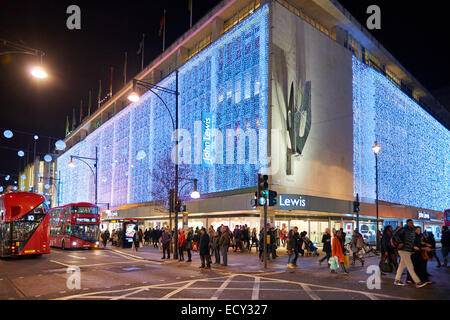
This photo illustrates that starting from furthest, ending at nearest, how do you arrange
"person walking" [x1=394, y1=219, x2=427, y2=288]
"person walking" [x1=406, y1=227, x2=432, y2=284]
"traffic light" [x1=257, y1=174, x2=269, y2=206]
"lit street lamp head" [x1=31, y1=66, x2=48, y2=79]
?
"traffic light" [x1=257, y1=174, x2=269, y2=206], "person walking" [x1=406, y1=227, x2=432, y2=284], "person walking" [x1=394, y1=219, x2=427, y2=288], "lit street lamp head" [x1=31, y1=66, x2=48, y2=79]

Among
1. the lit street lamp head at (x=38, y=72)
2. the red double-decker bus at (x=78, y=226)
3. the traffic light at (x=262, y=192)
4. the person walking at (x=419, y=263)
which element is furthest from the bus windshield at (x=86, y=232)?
the person walking at (x=419, y=263)

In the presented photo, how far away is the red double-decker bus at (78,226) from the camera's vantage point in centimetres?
2902

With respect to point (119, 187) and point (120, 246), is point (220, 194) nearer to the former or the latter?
point (120, 246)

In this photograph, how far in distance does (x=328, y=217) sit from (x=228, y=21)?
2096cm

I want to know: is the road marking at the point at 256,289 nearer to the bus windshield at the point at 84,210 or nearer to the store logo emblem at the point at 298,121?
the store logo emblem at the point at 298,121

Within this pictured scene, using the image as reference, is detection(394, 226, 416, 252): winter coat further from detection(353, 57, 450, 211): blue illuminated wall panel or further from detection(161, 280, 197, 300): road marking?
detection(353, 57, 450, 211): blue illuminated wall panel

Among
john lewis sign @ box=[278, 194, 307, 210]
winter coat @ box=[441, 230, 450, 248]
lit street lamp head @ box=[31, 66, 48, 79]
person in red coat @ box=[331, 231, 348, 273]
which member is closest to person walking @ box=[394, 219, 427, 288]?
person in red coat @ box=[331, 231, 348, 273]

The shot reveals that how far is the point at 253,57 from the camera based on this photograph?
31.9 metres

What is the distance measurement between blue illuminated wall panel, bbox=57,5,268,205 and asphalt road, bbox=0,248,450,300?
16.0 meters

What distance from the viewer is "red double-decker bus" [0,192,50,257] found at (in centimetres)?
2092

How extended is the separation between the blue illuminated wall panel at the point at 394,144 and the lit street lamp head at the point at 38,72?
3394 centimetres

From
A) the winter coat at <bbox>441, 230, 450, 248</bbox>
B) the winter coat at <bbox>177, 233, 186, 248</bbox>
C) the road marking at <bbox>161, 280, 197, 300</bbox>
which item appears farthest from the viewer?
the winter coat at <bbox>177, 233, 186, 248</bbox>

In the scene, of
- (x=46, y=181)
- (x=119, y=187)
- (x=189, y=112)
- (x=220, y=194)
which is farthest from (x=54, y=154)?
(x=220, y=194)

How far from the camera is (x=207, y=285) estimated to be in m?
12.0
